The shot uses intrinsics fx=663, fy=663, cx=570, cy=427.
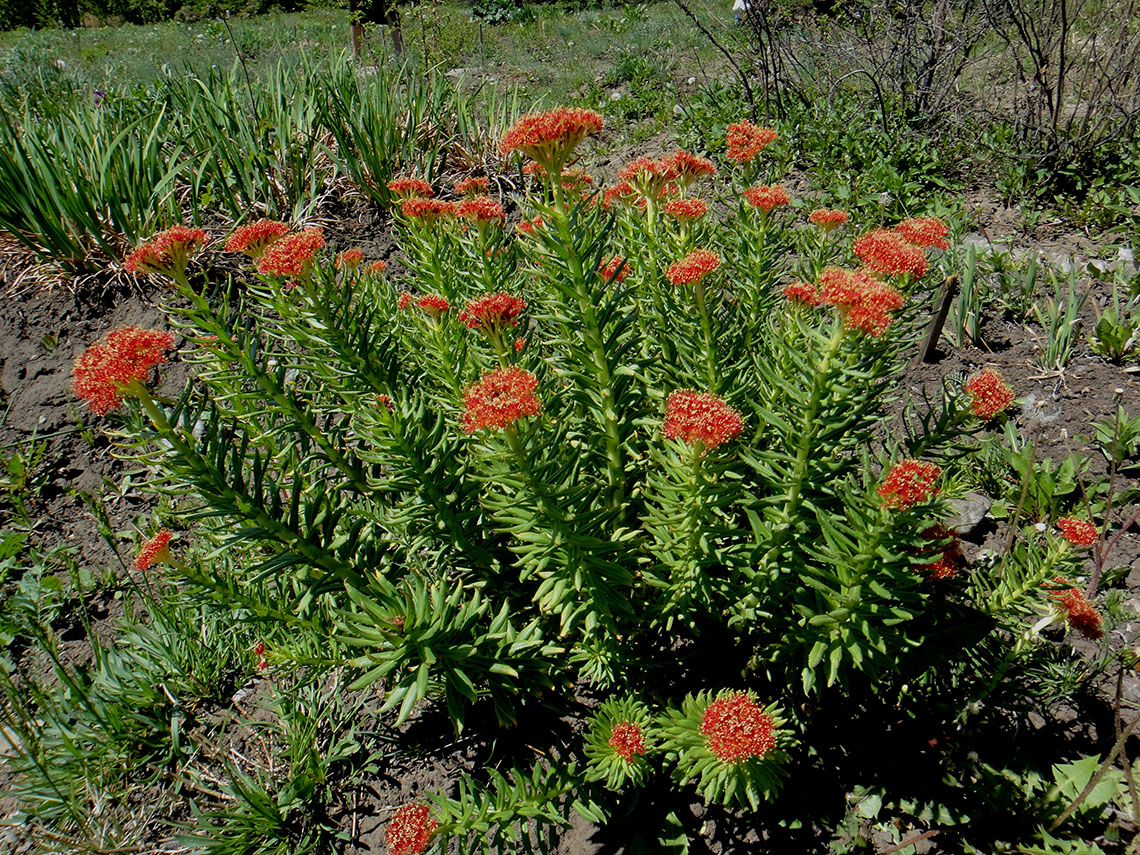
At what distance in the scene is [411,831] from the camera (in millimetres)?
1630

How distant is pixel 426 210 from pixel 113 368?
1053 mm

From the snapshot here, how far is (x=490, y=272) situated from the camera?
222 cm

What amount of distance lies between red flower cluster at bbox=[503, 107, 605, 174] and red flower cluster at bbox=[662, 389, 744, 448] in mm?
666

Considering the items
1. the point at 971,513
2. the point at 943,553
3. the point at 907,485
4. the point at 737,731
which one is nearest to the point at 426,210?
the point at 907,485

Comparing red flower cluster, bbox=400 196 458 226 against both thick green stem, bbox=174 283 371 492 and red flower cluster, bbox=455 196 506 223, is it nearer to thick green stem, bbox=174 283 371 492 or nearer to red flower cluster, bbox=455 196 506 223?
red flower cluster, bbox=455 196 506 223

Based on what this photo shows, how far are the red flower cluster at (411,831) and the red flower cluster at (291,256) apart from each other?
1431 mm

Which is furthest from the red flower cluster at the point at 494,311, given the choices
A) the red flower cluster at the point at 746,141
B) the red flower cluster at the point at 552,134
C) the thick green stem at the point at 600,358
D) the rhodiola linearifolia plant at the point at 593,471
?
the red flower cluster at the point at 746,141

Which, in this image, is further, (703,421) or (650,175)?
(650,175)

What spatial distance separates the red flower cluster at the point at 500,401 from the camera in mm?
1428

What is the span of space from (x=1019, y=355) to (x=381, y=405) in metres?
3.55

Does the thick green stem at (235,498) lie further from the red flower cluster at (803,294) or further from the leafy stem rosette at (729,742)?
the red flower cluster at (803,294)

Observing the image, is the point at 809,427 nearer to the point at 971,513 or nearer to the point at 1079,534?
the point at 1079,534

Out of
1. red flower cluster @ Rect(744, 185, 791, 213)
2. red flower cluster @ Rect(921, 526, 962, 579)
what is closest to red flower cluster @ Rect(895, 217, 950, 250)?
red flower cluster @ Rect(744, 185, 791, 213)

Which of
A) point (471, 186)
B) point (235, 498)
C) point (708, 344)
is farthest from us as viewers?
point (471, 186)
